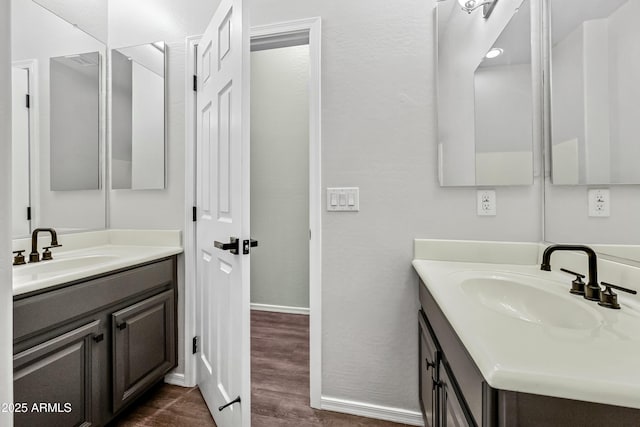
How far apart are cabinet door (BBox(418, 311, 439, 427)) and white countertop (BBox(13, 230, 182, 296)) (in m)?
1.44

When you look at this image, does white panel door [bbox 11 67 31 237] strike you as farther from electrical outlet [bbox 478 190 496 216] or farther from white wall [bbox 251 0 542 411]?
electrical outlet [bbox 478 190 496 216]

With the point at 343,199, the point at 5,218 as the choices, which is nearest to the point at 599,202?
the point at 343,199

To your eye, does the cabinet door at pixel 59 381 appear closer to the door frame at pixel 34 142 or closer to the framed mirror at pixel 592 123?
the door frame at pixel 34 142

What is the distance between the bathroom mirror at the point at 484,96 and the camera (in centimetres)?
141

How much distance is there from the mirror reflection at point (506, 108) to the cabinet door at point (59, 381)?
1.95m

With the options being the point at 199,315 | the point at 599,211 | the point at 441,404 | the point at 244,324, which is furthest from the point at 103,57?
the point at 599,211

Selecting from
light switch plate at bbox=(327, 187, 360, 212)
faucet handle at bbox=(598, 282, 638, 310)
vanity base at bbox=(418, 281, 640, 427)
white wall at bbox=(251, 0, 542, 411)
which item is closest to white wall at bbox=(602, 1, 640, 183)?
faucet handle at bbox=(598, 282, 638, 310)

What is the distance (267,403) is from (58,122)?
2009 mm

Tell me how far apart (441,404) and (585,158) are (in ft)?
3.49

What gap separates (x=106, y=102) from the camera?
1.98 meters

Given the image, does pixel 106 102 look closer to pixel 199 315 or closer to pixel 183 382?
pixel 199 315

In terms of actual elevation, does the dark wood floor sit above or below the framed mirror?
below

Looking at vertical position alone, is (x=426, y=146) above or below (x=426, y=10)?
below

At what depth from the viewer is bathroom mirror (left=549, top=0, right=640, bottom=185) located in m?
0.93
